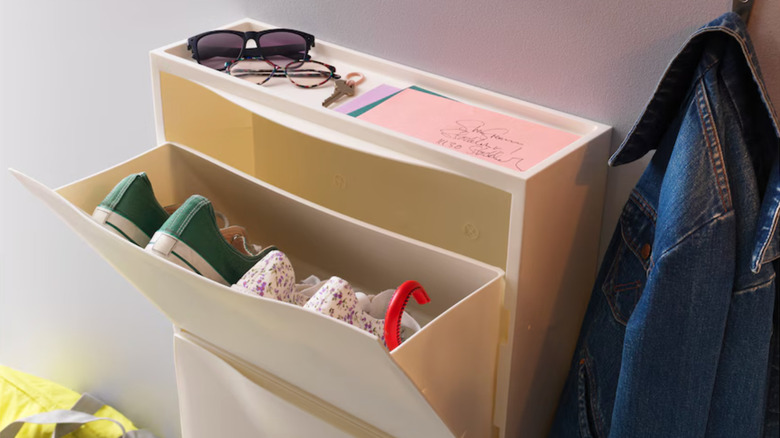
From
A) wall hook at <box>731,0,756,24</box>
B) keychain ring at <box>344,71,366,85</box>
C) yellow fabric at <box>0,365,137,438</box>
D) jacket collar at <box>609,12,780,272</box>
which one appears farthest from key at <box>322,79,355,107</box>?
yellow fabric at <box>0,365,137,438</box>

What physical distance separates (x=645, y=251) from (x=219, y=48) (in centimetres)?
67

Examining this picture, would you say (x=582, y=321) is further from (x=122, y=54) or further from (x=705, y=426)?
(x=122, y=54)

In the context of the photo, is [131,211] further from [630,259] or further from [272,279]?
[630,259]

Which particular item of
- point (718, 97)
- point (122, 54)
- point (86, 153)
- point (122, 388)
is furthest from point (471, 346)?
point (122, 388)

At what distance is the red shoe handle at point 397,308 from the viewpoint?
→ 936mm

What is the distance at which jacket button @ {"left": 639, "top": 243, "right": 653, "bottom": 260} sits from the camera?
965 mm

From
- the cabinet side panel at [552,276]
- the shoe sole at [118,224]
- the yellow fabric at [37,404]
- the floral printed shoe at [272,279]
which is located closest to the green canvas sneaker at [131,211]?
the shoe sole at [118,224]

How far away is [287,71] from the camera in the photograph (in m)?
1.22

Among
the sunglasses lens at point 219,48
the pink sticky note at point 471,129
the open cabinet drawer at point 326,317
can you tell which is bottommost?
the open cabinet drawer at point 326,317

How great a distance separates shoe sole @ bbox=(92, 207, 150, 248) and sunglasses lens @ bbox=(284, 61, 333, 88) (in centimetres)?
30

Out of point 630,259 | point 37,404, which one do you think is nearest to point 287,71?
point 630,259

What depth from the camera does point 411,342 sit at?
89cm

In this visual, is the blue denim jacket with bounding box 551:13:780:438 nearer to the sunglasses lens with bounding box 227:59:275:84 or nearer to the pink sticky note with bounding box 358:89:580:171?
the pink sticky note with bounding box 358:89:580:171

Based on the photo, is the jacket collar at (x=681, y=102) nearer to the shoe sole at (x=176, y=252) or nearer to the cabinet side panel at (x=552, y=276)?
the cabinet side panel at (x=552, y=276)
